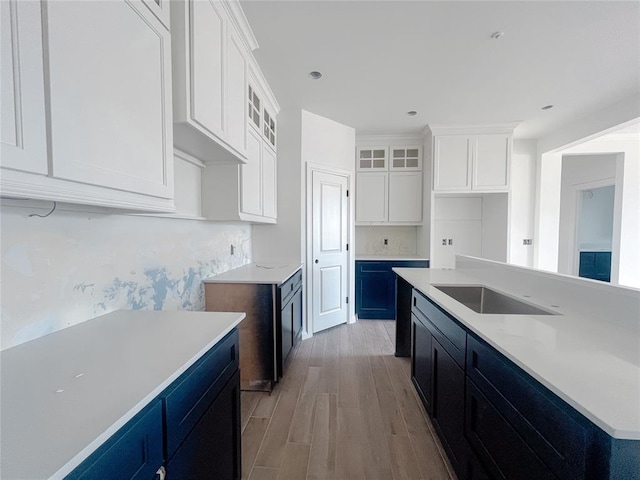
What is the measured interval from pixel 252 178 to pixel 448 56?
194 cm

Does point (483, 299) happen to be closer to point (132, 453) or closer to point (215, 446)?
point (215, 446)

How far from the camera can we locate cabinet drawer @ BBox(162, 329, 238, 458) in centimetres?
81

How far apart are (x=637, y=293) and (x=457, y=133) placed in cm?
320

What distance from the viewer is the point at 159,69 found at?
3.63 feet

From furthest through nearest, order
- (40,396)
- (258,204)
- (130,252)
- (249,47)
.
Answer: (258,204), (249,47), (130,252), (40,396)

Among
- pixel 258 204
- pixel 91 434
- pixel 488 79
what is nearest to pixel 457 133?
pixel 488 79

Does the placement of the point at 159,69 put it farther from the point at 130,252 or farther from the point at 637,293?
the point at 637,293

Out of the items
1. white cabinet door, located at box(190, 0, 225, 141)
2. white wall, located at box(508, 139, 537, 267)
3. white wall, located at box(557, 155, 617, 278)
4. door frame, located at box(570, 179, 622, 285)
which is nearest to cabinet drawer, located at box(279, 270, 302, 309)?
white cabinet door, located at box(190, 0, 225, 141)

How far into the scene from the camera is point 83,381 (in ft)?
2.38

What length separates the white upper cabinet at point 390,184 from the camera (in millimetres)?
4148

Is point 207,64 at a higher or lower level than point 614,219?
higher

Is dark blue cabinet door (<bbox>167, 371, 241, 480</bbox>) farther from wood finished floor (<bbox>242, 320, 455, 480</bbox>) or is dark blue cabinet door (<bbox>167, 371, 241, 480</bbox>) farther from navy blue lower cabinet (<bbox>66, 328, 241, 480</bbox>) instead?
wood finished floor (<bbox>242, 320, 455, 480</bbox>)

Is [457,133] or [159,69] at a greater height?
[457,133]

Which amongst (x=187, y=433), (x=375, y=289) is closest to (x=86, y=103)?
(x=187, y=433)
